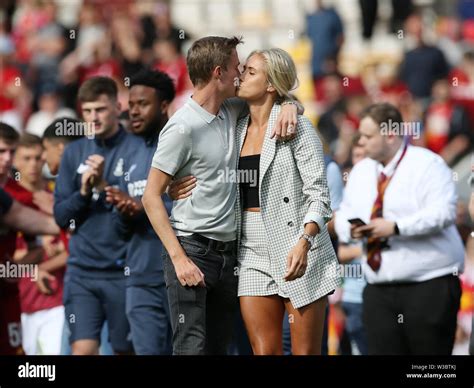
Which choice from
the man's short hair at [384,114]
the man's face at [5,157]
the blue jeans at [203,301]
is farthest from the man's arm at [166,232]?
the man's face at [5,157]

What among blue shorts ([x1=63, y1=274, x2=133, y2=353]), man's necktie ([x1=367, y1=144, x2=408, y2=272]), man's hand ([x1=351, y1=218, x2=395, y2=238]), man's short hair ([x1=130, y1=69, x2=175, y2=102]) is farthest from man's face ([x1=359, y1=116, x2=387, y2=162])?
blue shorts ([x1=63, y1=274, x2=133, y2=353])

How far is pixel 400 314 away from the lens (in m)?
7.84

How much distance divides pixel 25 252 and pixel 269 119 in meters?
3.34

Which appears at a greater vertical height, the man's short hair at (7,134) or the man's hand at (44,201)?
the man's short hair at (7,134)

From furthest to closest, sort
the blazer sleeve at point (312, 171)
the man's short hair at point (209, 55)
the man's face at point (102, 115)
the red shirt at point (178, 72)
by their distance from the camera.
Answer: the red shirt at point (178, 72) → the man's face at point (102, 115) → the man's short hair at point (209, 55) → the blazer sleeve at point (312, 171)

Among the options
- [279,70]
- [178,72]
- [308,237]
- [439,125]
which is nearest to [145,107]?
[279,70]

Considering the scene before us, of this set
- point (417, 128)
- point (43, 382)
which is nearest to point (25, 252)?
point (43, 382)

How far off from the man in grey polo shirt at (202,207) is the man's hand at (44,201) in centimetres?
292

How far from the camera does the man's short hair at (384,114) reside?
27.0 feet

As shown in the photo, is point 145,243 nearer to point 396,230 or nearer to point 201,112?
point 396,230

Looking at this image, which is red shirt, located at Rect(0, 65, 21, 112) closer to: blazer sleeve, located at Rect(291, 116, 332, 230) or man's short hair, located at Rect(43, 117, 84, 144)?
man's short hair, located at Rect(43, 117, 84, 144)

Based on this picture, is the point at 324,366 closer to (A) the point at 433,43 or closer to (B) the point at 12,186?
(B) the point at 12,186

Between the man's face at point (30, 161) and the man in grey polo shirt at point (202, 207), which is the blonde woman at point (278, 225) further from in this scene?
the man's face at point (30, 161)

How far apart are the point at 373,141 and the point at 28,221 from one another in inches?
89.6
